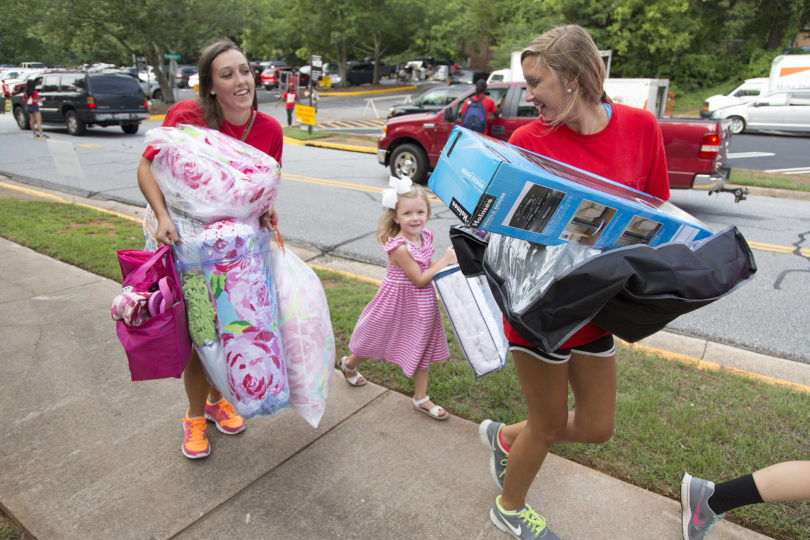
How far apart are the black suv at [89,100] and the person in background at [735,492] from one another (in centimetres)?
1860

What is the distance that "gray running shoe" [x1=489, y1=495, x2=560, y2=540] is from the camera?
216 centimetres

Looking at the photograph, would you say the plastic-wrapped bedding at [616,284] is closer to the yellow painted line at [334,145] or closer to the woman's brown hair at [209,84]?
the woman's brown hair at [209,84]

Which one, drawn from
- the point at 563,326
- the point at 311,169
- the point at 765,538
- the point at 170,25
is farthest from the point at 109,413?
the point at 170,25

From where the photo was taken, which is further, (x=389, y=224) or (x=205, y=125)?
(x=389, y=224)

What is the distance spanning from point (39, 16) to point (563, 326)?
2899 cm

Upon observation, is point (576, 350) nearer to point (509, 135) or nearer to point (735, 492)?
point (735, 492)

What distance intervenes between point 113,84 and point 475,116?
13099 millimetres

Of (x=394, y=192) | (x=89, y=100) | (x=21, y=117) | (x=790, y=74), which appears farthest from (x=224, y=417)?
(x=790, y=74)

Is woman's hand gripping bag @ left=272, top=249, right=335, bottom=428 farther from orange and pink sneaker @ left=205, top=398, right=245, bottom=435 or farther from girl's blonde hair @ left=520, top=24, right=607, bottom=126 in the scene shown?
girl's blonde hair @ left=520, top=24, right=607, bottom=126

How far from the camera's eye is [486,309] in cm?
276

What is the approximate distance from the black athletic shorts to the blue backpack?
775 cm

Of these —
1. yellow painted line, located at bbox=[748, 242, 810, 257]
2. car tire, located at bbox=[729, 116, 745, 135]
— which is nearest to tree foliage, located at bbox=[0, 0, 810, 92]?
car tire, located at bbox=[729, 116, 745, 135]

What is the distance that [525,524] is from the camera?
217 centimetres

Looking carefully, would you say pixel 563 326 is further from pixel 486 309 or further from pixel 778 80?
pixel 778 80
